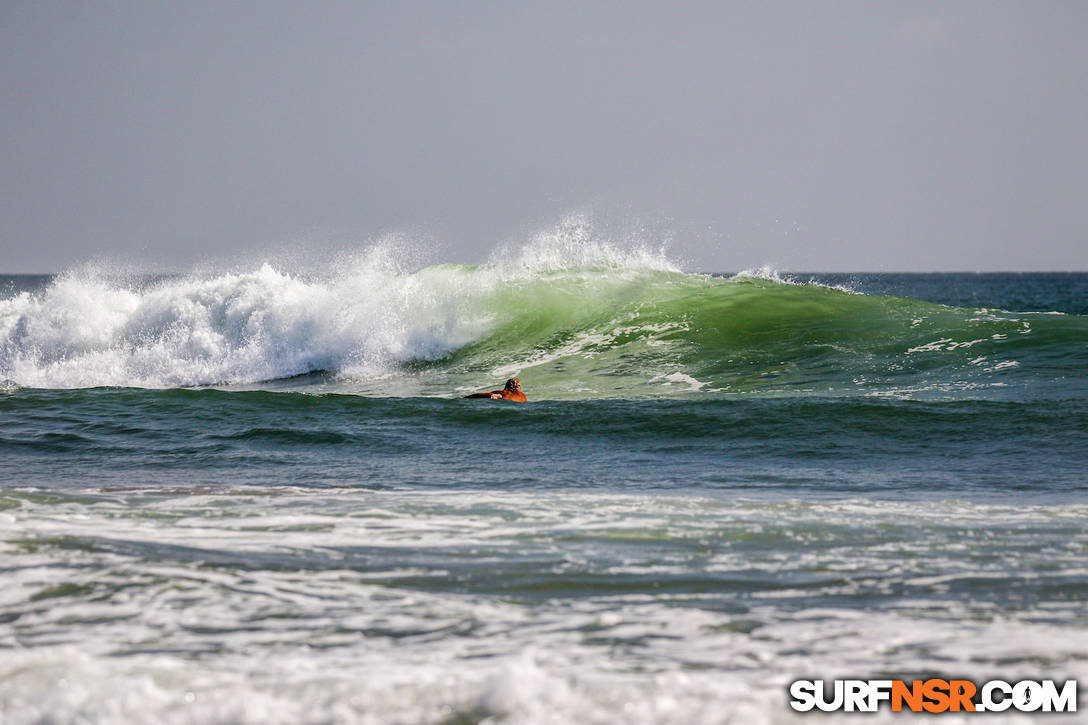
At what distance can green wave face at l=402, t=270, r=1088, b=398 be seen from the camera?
40.6 ft

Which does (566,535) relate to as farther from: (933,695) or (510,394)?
(510,394)

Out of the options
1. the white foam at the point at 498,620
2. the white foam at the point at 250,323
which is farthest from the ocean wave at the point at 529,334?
the white foam at the point at 498,620

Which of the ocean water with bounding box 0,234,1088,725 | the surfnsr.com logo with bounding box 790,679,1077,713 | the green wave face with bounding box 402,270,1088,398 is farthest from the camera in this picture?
the green wave face with bounding box 402,270,1088,398

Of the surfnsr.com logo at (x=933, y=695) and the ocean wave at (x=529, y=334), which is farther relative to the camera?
the ocean wave at (x=529, y=334)

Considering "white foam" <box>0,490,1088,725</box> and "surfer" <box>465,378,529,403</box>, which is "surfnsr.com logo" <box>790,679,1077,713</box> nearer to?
"white foam" <box>0,490,1088,725</box>

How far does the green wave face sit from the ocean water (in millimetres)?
98

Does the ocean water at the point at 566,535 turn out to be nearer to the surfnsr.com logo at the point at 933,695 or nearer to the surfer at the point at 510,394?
the surfnsr.com logo at the point at 933,695

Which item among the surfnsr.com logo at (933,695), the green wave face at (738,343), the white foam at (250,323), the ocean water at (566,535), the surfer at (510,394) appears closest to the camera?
the surfnsr.com logo at (933,695)

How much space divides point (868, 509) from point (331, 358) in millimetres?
12354

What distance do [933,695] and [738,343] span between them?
41.0 ft

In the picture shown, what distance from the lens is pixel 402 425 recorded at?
398 inches

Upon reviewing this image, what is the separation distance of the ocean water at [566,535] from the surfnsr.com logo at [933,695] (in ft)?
0.22

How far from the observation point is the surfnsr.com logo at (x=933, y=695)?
287 cm

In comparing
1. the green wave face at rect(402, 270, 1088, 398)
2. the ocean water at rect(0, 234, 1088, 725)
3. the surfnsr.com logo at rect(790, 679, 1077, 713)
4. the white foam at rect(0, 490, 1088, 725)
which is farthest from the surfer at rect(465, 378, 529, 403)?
the surfnsr.com logo at rect(790, 679, 1077, 713)
